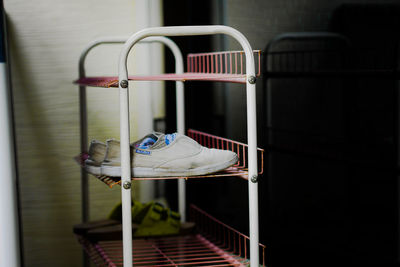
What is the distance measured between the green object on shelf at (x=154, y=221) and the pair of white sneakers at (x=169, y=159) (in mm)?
410

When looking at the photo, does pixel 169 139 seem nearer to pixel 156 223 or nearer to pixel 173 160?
pixel 173 160

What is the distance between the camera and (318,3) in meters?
1.87

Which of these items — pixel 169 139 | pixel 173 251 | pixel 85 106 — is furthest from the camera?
pixel 85 106

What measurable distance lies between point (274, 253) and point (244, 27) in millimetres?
801

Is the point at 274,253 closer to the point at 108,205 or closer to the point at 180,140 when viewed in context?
the point at 108,205

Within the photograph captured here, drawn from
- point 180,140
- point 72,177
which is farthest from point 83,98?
point 180,140

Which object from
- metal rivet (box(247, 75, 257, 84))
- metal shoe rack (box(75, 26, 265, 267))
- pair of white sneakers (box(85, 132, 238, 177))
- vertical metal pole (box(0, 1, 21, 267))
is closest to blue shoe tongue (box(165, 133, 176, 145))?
pair of white sneakers (box(85, 132, 238, 177))

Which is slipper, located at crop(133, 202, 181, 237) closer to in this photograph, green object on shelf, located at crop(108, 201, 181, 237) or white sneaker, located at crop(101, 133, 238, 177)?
green object on shelf, located at crop(108, 201, 181, 237)

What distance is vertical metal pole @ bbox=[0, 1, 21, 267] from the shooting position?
1.33 metres

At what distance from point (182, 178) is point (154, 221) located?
32cm

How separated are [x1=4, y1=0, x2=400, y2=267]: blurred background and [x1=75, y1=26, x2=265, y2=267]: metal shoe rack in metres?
0.15

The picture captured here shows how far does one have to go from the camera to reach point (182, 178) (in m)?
1.54

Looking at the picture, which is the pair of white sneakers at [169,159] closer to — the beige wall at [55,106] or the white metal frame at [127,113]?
the white metal frame at [127,113]

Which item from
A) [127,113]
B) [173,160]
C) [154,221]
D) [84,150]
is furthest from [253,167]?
[84,150]
